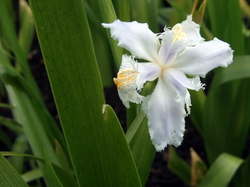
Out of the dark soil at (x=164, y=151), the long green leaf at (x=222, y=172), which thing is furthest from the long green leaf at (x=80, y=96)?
the dark soil at (x=164, y=151)

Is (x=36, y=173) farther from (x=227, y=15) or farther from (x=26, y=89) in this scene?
(x=227, y=15)

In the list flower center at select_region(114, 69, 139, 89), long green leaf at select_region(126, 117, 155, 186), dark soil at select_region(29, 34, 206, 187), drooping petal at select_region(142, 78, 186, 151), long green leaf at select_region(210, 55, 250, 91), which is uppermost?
flower center at select_region(114, 69, 139, 89)

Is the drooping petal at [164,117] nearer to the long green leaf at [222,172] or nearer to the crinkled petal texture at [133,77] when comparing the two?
the crinkled petal texture at [133,77]

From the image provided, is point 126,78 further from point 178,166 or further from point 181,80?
point 178,166

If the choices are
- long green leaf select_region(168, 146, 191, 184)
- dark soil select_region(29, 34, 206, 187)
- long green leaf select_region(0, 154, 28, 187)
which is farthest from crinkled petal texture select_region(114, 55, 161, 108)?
dark soil select_region(29, 34, 206, 187)

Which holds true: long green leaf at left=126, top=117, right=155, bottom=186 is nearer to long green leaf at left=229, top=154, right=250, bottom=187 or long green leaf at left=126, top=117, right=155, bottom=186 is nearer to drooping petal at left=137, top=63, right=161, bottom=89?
drooping petal at left=137, top=63, right=161, bottom=89

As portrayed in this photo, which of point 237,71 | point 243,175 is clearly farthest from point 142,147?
point 243,175

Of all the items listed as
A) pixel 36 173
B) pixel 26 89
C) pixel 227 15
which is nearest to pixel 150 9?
pixel 227 15
